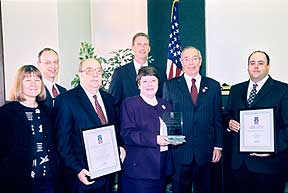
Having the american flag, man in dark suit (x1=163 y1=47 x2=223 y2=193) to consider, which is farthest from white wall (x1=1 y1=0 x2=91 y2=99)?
man in dark suit (x1=163 y1=47 x2=223 y2=193)

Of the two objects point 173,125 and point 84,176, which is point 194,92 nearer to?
Answer: point 173,125

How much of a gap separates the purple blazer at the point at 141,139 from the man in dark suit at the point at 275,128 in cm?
83

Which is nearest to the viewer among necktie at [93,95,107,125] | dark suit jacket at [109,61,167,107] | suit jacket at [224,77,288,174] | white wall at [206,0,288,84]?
necktie at [93,95,107,125]

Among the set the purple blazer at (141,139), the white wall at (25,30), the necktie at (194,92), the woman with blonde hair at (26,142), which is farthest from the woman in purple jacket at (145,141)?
the white wall at (25,30)

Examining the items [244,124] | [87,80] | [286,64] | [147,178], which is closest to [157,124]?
[147,178]

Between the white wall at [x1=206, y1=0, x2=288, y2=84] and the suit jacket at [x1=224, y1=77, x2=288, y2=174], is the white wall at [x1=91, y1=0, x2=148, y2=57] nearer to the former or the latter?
the white wall at [x1=206, y1=0, x2=288, y2=84]

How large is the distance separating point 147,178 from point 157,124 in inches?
16.7

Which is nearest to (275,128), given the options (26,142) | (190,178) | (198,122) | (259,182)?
(259,182)

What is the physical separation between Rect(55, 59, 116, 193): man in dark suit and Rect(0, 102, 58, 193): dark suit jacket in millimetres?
258

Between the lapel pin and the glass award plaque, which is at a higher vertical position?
the lapel pin

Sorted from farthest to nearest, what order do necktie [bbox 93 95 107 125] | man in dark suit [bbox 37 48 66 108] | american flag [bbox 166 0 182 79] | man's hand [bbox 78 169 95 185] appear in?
american flag [bbox 166 0 182 79], man in dark suit [bbox 37 48 66 108], necktie [bbox 93 95 107 125], man's hand [bbox 78 169 95 185]

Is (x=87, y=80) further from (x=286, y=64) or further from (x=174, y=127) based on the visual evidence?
(x=286, y=64)

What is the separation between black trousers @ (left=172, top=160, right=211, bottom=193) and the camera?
11.0 feet

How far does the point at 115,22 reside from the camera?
6.53 meters
